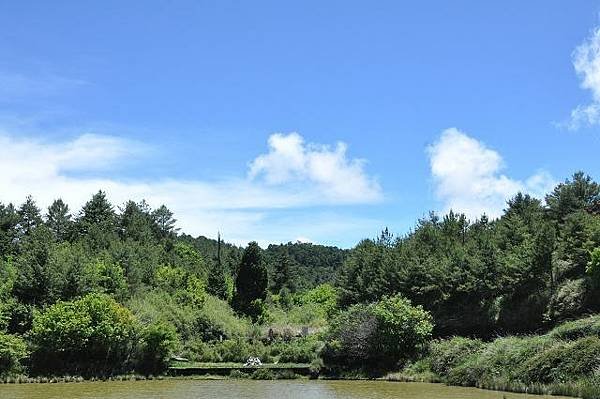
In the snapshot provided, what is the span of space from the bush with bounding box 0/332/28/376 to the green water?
2504 mm

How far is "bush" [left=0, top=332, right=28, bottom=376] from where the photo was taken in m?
36.8

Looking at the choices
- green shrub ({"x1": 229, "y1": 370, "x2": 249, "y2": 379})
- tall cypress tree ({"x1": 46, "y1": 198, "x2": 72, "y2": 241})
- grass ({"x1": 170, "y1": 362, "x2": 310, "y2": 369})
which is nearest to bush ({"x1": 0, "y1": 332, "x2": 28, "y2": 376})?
grass ({"x1": 170, "y1": 362, "x2": 310, "y2": 369})

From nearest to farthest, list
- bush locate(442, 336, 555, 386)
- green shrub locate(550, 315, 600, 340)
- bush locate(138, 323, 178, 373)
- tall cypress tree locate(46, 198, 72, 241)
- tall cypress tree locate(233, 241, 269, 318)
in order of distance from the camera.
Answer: green shrub locate(550, 315, 600, 340) → bush locate(442, 336, 555, 386) → bush locate(138, 323, 178, 373) → tall cypress tree locate(233, 241, 269, 318) → tall cypress tree locate(46, 198, 72, 241)

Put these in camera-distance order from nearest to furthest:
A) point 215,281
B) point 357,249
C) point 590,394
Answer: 1. point 590,394
2. point 357,249
3. point 215,281

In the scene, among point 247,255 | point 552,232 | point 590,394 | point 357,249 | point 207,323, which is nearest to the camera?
point 590,394

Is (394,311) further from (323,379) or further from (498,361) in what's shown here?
(498,361)

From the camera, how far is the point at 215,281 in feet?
231

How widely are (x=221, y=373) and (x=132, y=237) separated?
133 ft

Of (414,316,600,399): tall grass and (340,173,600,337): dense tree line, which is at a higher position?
(340,173,600,337): dense tree line

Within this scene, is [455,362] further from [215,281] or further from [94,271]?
[215,281]

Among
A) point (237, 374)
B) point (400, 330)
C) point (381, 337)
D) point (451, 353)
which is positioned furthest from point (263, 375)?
point (451, 353)

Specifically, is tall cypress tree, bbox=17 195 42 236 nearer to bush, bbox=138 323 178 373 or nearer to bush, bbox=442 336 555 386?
bush, bbox=138 323 178 373

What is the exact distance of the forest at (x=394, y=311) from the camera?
37000mm

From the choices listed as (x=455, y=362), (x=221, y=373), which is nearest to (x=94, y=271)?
(x=221, y=373)
